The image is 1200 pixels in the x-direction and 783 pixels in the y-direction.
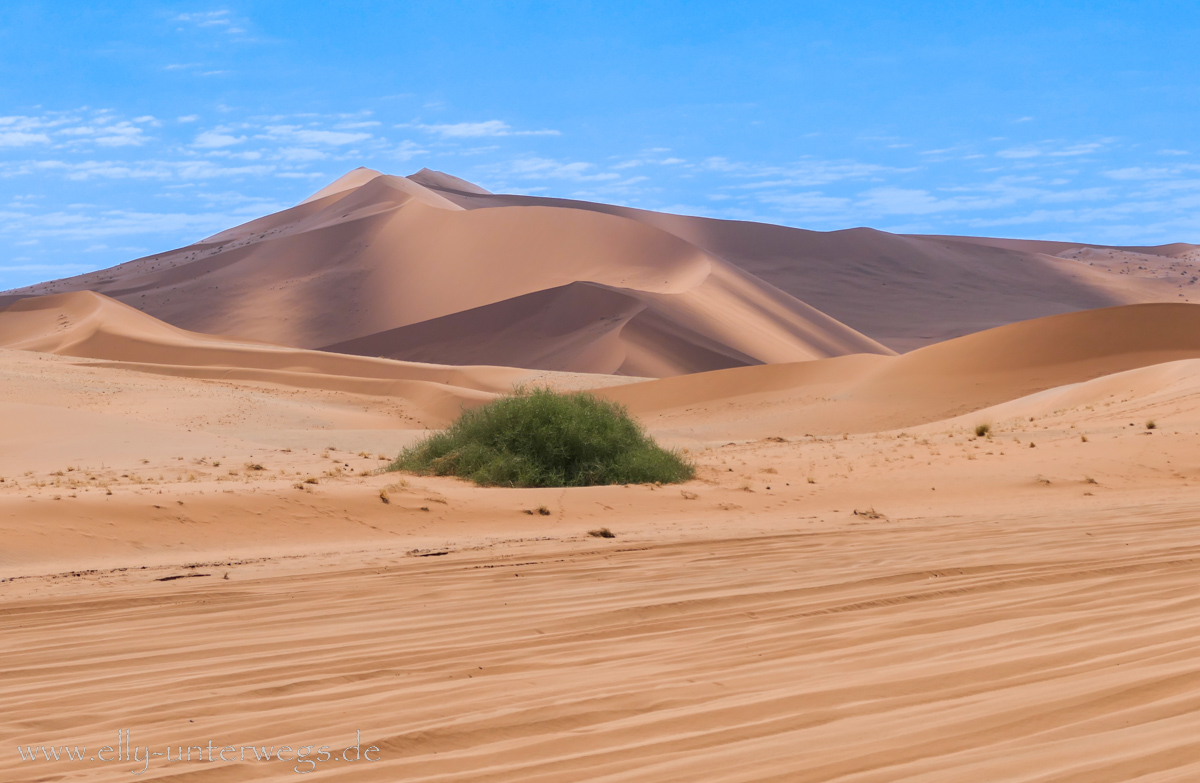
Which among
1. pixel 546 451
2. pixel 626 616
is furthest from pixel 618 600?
pixel 546 451

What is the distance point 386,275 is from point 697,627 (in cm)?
7047

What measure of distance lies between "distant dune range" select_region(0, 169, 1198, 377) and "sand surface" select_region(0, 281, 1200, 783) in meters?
36.7

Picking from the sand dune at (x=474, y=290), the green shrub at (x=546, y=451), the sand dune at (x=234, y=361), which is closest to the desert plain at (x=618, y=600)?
the green shrub at (x=546, y=451)

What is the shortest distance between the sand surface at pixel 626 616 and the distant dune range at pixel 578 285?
36660mm

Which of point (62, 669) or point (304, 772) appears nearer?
point (304, 772)

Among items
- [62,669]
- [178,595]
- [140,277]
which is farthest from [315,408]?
[140,277]

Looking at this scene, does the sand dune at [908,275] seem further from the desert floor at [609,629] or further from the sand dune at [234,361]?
the desert floor at [609,629]

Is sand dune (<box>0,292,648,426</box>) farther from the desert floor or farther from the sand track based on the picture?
the sand track

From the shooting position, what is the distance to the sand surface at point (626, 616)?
317 centimetres

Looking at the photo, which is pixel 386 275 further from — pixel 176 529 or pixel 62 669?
pixel 62 669

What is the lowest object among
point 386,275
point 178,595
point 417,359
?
point 178,595

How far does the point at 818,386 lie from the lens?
34.3 m

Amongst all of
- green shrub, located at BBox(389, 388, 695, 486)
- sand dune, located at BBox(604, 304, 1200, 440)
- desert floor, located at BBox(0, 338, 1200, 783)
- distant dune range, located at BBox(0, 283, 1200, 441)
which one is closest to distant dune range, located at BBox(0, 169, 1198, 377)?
distant dune range, located at BBox(0, 283, 1200, 441)

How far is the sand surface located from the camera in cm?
317
